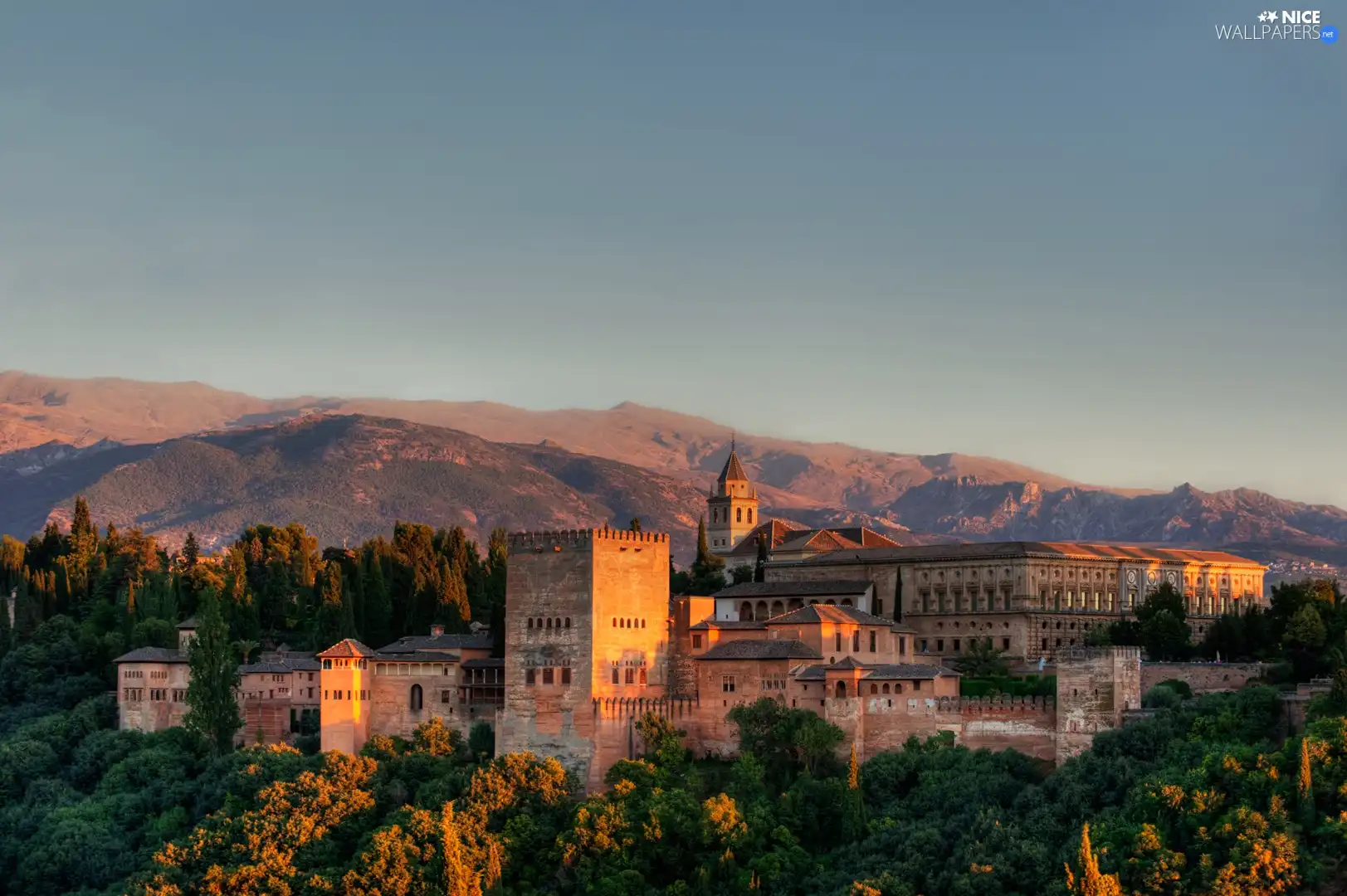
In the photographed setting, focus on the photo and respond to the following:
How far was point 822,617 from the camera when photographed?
6325 centimetres

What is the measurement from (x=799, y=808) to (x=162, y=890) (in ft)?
64.5

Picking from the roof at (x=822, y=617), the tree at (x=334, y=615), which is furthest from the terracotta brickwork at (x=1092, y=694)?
the tree at (x=334, y=615)

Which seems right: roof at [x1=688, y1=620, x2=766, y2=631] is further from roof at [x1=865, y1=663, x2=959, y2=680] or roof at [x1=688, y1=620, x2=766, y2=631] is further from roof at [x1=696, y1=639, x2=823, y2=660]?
roof at [x1=865, y1=663, x2=959, y2=680]

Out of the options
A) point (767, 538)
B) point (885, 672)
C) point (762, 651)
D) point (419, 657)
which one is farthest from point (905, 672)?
point (767, 538)

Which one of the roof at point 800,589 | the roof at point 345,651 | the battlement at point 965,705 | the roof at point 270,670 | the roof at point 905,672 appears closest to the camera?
the battlement at point 965,705

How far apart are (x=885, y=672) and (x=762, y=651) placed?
4292 mm

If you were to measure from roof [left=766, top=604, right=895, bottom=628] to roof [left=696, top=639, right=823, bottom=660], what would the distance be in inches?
30.7

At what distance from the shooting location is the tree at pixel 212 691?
6912cm

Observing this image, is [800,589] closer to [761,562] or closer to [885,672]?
[761,562]

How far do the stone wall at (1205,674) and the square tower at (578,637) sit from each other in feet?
51.4

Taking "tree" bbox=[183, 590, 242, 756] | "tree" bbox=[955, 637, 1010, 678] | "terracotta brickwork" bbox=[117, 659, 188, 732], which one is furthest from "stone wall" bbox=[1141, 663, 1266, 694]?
"terracotta brickwork" bbox=[117, 659, 188, 732]

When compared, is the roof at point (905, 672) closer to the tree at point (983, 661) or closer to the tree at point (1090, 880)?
the tree at point (983, 661)

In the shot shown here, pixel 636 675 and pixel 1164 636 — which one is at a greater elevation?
pixel 1164 636

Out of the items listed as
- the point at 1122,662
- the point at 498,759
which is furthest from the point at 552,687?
the point at 1122,662
